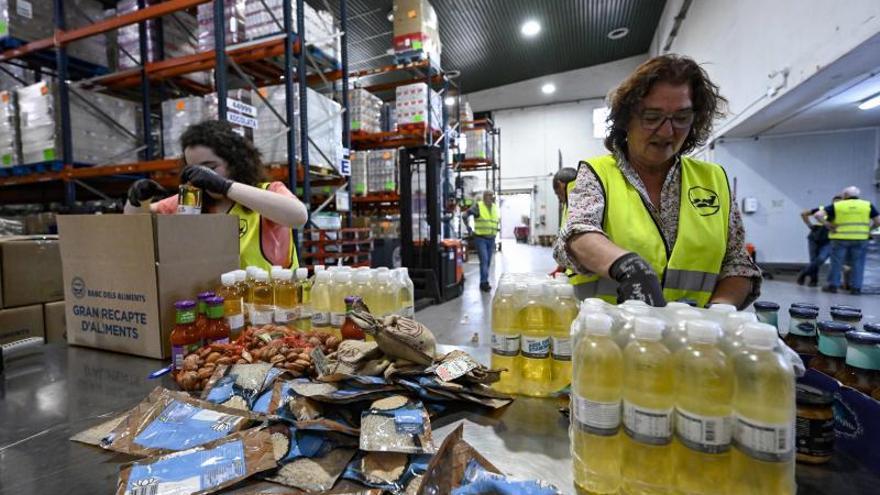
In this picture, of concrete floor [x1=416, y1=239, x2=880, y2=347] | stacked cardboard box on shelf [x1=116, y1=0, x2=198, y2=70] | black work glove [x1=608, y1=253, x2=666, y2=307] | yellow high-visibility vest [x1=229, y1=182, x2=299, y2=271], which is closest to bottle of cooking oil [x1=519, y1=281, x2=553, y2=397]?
black work glove [x1=608, y1=253, x2=666, y2=307]

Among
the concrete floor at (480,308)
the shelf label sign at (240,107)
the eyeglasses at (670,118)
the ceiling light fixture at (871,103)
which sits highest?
the ceiling light fixture at (871,103)

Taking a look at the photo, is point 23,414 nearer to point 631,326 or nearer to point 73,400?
point 73,400

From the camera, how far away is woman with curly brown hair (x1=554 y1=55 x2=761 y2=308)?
1507 mm

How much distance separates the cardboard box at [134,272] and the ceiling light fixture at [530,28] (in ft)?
35.2

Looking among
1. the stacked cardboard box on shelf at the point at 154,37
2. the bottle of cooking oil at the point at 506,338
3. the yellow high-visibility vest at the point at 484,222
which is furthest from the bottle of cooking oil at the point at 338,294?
the yellow high-visibility vest at the point at 484,222

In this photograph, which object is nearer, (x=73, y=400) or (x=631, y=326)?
(x=631, y=326)

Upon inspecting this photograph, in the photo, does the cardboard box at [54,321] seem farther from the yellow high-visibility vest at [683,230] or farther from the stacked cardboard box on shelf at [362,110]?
the stacked cardboard box on shelf at [362,110]

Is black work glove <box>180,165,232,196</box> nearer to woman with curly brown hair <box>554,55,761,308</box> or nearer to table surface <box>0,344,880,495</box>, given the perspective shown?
table surface <box>0,344,880,495</box>

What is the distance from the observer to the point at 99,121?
15.7 feet

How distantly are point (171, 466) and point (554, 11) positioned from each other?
11.4m

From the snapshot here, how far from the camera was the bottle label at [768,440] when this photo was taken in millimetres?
625

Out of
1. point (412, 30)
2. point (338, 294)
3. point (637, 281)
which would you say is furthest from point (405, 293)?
point (412, 30)

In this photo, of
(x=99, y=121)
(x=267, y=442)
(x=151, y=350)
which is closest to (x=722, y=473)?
(x=267, y=442)

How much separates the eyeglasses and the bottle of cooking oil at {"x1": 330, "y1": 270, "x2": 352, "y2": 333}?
50.4 inches
